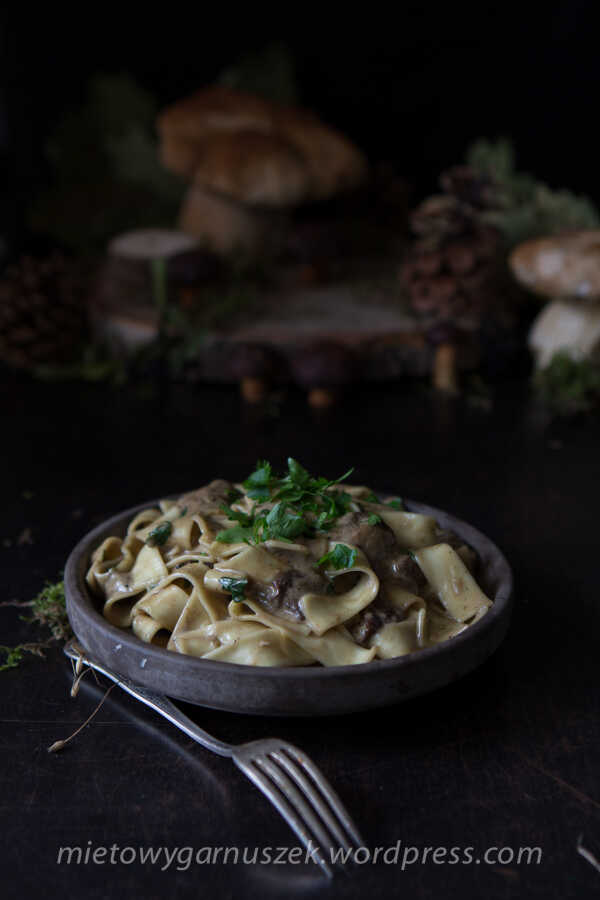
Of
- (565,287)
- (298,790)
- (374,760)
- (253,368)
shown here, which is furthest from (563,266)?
(298,790)

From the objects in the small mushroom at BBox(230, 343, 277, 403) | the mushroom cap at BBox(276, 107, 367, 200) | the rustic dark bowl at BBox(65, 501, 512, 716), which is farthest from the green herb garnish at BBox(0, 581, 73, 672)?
the mushroom cap at BBox(276, 107, 367, 200)

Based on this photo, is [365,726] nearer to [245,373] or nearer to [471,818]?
[471,818]

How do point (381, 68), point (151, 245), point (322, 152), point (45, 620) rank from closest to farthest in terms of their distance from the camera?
1. point (45, 620)
2. point (151, 245)
3. point (322, 152)
4. point (381, 68)

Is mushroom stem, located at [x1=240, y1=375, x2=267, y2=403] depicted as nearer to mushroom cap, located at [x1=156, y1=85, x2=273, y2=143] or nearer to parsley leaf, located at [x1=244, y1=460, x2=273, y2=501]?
mushroom cap, located at [x1=156, y1=85, x2=273, y2=143]

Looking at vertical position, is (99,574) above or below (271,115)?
below

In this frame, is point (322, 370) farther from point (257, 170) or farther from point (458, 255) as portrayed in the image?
point (257, 170)

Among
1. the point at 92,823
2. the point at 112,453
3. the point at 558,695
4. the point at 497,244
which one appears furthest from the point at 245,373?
the point at 92,823
